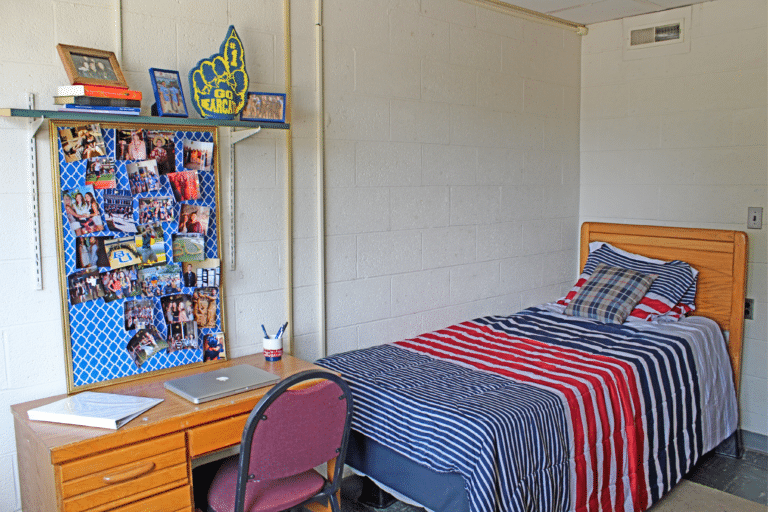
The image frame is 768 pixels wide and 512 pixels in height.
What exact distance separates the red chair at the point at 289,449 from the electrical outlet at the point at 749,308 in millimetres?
2615

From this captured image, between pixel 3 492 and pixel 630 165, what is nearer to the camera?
pixel 3 492

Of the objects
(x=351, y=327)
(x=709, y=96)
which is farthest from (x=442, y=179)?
(x=709, y=96)

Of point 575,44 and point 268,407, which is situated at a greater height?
point 575,44

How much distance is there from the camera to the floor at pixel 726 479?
2889mm

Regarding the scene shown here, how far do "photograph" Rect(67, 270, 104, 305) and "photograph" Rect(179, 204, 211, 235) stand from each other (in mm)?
355

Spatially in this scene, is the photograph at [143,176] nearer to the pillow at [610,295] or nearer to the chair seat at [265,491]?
the chair seat at [265,491]

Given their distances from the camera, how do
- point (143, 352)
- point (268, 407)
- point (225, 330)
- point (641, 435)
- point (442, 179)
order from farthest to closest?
1. point (442, 179)
2. point (641, 435)
3. point (225, 330)
4. point (143, 352)
5. point (268, 407)

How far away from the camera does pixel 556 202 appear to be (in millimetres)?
4164

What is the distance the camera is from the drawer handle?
5.95 ft

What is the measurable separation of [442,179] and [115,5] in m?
1.77

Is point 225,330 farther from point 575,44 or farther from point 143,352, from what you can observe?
point 575,44

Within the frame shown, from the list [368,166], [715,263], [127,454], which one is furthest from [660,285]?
[127,454]

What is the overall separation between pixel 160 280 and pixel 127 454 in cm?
72

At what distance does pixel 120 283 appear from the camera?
7.47 feet
